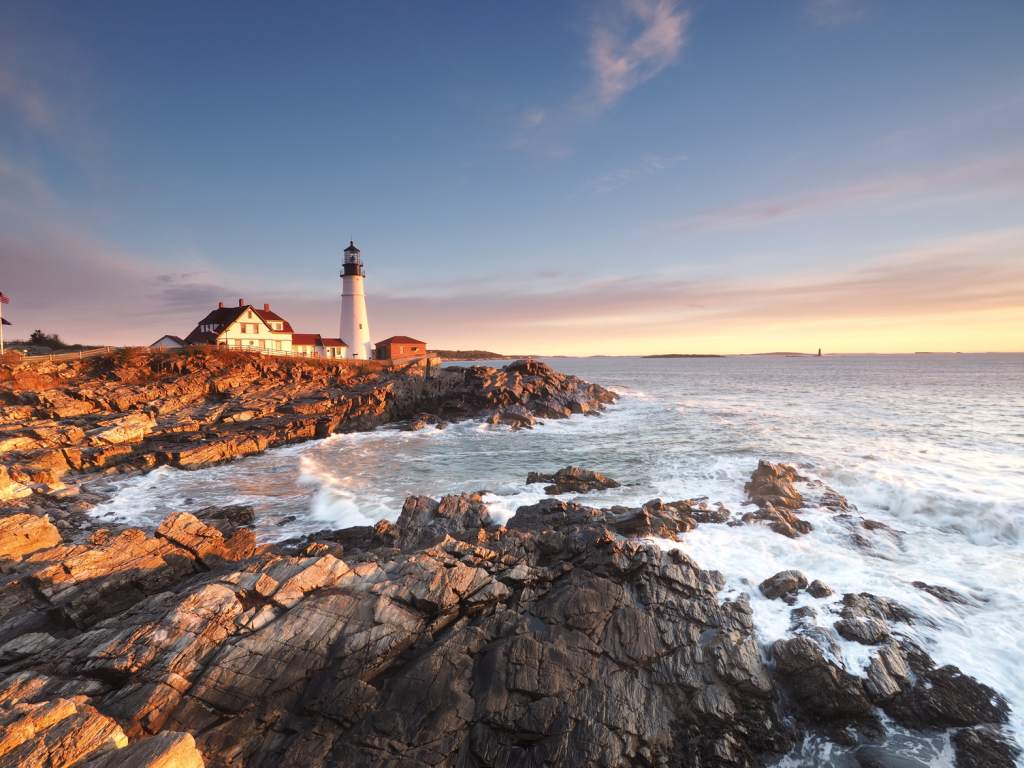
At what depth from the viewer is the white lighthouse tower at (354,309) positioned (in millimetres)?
56094

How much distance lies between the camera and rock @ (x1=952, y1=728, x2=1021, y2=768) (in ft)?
23.3

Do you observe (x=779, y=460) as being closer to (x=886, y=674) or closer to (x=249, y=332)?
(x=886, y=674)

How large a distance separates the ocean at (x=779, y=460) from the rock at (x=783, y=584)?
289 mm

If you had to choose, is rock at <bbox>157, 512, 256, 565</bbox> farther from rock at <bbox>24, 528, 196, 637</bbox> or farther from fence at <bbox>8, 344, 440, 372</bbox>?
fence at <bbox>8, 344, 440, 372</bbox>

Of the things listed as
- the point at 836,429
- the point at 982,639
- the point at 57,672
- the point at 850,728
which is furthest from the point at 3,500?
the point at 836,429

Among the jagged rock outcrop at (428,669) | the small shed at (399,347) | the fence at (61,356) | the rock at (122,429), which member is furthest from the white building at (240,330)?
the jagged rock outcrop at (428,669)

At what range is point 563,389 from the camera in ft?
157

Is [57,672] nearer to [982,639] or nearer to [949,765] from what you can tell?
[949,765]

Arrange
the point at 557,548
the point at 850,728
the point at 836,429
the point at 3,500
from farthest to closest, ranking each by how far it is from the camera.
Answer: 1. the point at 836,429
2. the point at 3,500
3. the point at 557,548
4. the point at 850,728

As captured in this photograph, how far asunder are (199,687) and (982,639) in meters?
15.1

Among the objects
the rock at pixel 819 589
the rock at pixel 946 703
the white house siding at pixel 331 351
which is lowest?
the rock at pixel 946 703

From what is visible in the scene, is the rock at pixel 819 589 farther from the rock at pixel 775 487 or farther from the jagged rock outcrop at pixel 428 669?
the rock at pixel 775 487

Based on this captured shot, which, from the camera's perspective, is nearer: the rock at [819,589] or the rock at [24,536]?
the rock at [819,589]

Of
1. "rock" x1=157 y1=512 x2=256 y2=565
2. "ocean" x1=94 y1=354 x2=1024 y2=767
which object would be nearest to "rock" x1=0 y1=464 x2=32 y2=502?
"ocean" x1=94 y1=354 x2=1024 y2=767
